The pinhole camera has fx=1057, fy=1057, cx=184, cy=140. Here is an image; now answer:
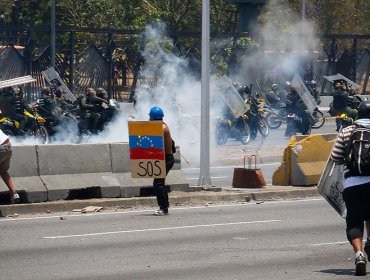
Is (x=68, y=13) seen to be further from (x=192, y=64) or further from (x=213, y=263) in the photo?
(x=213, y=263)

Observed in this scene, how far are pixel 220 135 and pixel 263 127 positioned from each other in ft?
8.49

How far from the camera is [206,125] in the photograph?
709 inches

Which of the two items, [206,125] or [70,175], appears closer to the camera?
[70,175]

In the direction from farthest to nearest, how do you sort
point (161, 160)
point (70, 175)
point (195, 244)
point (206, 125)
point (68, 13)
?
point (68, 13) → point (206, 125) → point (70, 175) → point (161, 160) → point (195, 244)

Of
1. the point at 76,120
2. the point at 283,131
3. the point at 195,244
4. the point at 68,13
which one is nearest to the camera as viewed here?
the point at 195,244

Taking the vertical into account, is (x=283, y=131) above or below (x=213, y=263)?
below

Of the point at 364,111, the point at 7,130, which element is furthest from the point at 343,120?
the point at 364,111

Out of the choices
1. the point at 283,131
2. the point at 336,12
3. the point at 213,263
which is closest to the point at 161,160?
the point at 213,263

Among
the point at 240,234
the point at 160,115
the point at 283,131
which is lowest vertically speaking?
the point at 283,131

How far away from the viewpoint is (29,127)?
26281 mm

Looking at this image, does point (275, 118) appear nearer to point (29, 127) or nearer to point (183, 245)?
point (29, 127)

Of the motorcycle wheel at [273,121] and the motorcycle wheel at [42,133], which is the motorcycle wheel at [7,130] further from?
the motorcycle wheel at [273,121]

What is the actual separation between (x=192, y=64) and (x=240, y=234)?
2357cm

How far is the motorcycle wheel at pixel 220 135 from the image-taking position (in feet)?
94.4
